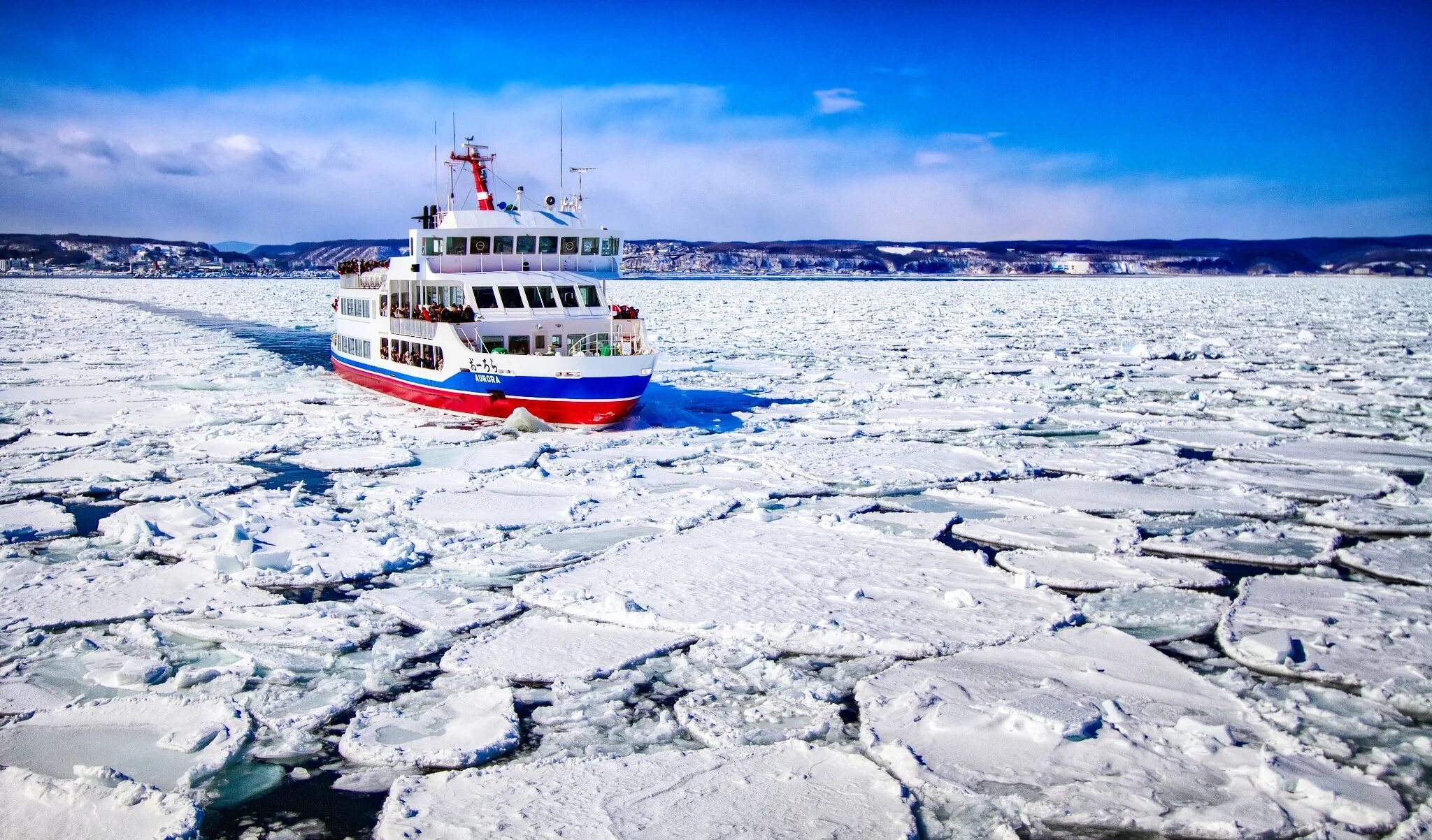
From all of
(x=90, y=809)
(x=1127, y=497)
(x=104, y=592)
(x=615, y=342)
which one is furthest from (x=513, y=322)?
(x=90, y=809)

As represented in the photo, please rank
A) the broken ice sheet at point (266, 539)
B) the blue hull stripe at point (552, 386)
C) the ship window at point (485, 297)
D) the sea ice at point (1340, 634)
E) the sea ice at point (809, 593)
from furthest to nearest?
the ship window at point (485, 297) → the blue hull stripe at point (552, 386) → the broken ice sheet at point (266, 539) → the sea ice at point (809, 593) → the sea ice at point (1340, 634)

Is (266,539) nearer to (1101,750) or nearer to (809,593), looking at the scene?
(809,593)

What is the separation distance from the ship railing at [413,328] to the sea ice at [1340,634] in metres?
13.5

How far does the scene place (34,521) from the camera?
9.66 m

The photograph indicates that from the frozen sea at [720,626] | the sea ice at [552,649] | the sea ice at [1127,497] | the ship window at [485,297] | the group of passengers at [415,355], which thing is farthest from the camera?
the ship window at [485,297]

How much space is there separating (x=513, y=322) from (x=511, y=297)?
641mm

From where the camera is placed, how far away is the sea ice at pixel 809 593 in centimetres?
700

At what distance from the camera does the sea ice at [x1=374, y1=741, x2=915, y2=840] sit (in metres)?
4.59

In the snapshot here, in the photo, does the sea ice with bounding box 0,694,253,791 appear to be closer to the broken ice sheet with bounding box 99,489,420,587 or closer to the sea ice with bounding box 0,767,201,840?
the sea ice with bounding box 0,767,201,840

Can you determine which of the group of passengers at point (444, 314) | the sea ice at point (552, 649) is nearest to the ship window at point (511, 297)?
the group of passengers at point (444, 314)

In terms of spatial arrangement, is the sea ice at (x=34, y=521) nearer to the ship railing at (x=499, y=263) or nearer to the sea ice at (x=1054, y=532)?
the ship railing at (x=499, y=263)

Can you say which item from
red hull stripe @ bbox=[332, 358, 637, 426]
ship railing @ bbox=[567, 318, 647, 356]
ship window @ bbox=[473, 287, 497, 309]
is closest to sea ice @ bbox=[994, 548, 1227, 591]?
red hull stripe @ bbox=[332, 358, 637, 426]

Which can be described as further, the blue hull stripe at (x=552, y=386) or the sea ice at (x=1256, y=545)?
the blue hull stripe at (x=552, y=386)

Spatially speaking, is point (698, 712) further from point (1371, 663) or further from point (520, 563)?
point (1371, 663)
